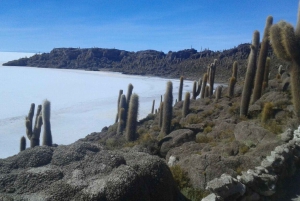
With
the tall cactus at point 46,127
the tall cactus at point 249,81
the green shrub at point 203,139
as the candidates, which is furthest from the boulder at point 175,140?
the tall cactus at point 46,127

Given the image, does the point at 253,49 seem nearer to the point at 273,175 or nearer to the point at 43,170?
the point at 273,175

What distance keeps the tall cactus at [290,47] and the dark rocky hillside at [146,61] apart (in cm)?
5053

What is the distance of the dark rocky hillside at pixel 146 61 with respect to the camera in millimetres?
80581

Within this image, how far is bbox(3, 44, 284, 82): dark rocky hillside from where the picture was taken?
80.6 m

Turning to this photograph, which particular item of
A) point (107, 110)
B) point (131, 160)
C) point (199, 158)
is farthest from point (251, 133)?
point (107, 110)

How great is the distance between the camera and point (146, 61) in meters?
116

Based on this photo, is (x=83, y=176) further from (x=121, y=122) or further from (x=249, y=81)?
(x=121, y=122)

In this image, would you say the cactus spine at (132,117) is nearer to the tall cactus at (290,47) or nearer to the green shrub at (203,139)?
the green shrub at (203,139)

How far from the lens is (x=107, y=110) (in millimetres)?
42562

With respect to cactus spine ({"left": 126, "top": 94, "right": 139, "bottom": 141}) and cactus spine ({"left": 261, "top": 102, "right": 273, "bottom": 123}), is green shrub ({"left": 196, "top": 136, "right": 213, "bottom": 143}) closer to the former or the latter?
cactus spine ({"left": 261, "top": 102, "right": 273, "bottom": 123})

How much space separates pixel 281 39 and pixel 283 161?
651 centimetres

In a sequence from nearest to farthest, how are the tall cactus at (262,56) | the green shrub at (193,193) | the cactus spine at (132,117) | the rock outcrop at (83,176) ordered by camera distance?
the rock outcrop at (83,176) < the green shrub at (193,193) < the tall cactus at (262,56) < the cactus spine at (132,117)

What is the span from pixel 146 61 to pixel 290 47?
105 meters

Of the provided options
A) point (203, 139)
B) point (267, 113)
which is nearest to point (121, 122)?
point (203, 139)
